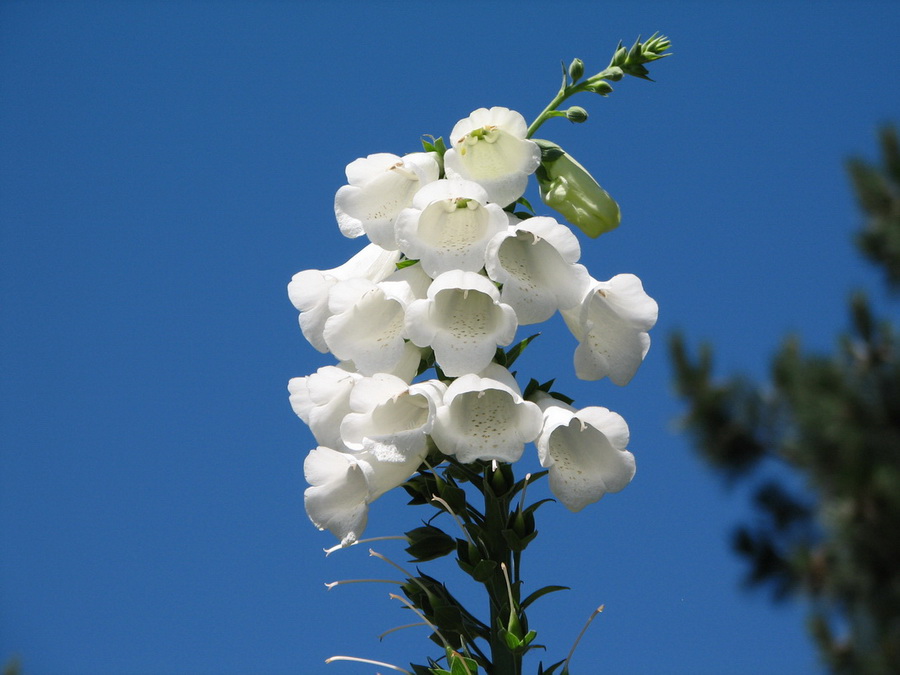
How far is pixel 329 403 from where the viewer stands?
1.96 m

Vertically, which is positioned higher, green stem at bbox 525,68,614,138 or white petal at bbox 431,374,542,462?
green stem at bbox 525,68,614,138

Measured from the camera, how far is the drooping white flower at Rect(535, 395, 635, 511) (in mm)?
1830

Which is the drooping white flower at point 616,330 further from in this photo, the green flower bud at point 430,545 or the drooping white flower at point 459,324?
the green flower bud at point 430,545

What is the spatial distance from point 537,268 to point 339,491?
0.58 metres

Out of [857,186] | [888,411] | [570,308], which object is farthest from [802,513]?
[570,308]

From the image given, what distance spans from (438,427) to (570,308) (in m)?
0.38

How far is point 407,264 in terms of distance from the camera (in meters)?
2.07

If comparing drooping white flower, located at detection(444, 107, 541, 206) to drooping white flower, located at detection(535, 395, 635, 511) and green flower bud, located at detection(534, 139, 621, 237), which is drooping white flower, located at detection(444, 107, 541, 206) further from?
drooping white flower, located at detection(535, 395, 635, 511)

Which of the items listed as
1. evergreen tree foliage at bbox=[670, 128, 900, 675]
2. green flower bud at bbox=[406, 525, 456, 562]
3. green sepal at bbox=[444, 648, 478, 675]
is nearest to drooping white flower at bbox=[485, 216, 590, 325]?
green flower bud at bbox=[406, 525, 456, 562]

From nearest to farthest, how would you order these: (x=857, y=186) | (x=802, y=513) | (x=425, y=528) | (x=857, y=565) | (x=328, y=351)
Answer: (x=425, y=528) < (x=328, y=351) < (x=857, y=565) < (x=802, y=513) < (x=857, y=186)

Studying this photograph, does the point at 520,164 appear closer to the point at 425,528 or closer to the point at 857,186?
the point at 425,528

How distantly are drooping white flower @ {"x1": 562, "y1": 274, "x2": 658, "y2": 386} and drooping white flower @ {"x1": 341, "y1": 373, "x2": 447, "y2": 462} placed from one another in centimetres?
33

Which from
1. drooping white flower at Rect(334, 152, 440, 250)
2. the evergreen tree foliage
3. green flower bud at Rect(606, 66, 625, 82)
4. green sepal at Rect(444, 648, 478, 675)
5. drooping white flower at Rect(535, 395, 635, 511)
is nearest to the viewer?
green sepal at Rect(444, 648, 478, 675)

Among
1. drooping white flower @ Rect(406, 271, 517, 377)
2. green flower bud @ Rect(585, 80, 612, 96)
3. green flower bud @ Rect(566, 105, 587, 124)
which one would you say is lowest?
drooping white flower @ Rect(406, 271, 517, 377)
